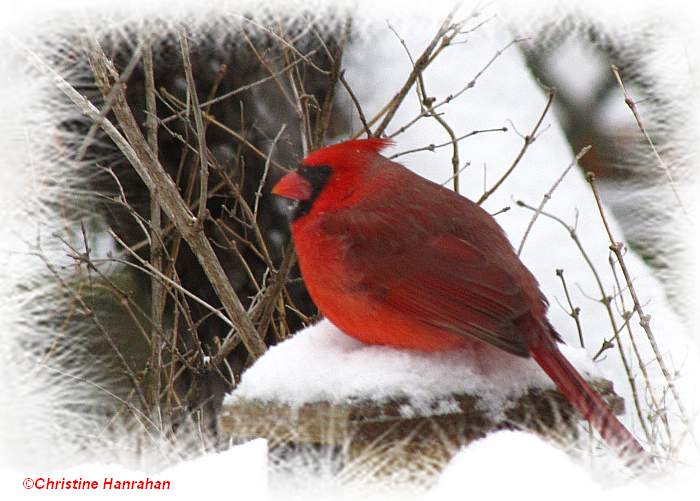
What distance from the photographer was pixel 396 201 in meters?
1.67

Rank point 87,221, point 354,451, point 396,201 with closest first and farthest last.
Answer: point 354,451 → point 396,201 → point 87,221

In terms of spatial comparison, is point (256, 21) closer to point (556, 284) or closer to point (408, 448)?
point (556, 284)

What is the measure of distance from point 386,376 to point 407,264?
0.98 feet

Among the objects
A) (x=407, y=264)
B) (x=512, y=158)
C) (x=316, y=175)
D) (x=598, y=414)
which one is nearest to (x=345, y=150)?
(x=316, y=175)

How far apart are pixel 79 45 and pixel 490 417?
1.47 m

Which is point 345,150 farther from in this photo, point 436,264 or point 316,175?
point 436,264

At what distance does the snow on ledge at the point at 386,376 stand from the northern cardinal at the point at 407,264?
43 millimetres

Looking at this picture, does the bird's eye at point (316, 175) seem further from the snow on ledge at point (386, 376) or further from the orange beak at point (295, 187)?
the snow on ledge at point (386, 376)

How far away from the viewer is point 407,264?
1.59 metres

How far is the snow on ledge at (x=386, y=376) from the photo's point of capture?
4.27 ft

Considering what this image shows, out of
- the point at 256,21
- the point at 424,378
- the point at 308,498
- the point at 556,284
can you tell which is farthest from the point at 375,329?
the point at 556,284

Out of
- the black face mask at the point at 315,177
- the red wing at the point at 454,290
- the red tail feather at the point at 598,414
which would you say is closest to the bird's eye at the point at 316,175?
the black face mask at the point at 315,177

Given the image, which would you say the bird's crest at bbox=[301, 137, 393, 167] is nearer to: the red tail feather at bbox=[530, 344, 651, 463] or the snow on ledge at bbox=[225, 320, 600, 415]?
the snow on ledge at bbox=[225, 320, 600, 415]

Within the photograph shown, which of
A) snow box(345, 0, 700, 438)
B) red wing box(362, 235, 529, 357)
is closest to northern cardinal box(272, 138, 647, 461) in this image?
red wing box(362, 235, 529, 357)
